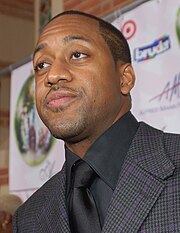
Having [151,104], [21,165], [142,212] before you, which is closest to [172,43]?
[151,104]

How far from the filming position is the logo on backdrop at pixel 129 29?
183cm

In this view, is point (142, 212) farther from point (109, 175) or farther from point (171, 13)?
point (171, 13)

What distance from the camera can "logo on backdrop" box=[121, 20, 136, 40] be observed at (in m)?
1.83

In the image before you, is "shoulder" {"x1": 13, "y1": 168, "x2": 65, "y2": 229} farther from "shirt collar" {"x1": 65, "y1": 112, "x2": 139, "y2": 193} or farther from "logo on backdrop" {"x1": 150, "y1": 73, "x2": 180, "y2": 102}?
"logo on backdrop" {"x1": 150, "y1": 73, "x2": 180, "y2": 102}

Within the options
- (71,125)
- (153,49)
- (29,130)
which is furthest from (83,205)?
(29,130)

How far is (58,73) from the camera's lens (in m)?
0.94

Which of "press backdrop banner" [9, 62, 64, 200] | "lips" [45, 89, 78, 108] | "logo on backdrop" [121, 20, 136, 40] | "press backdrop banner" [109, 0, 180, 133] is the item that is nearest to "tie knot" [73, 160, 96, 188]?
"lips" [45, 89, 78, 108]

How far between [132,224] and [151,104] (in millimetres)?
892

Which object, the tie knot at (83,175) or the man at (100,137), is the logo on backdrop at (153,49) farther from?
the tie knot at (83,175)

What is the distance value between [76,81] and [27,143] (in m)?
1.59

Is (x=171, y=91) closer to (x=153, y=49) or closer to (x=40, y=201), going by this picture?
(x=153, y=49)

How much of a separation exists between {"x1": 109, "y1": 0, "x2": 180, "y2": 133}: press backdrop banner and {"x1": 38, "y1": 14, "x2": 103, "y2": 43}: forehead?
0.66 metres

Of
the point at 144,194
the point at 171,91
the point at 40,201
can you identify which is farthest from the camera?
the point at 171,91

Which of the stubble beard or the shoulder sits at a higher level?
the stubble beard
